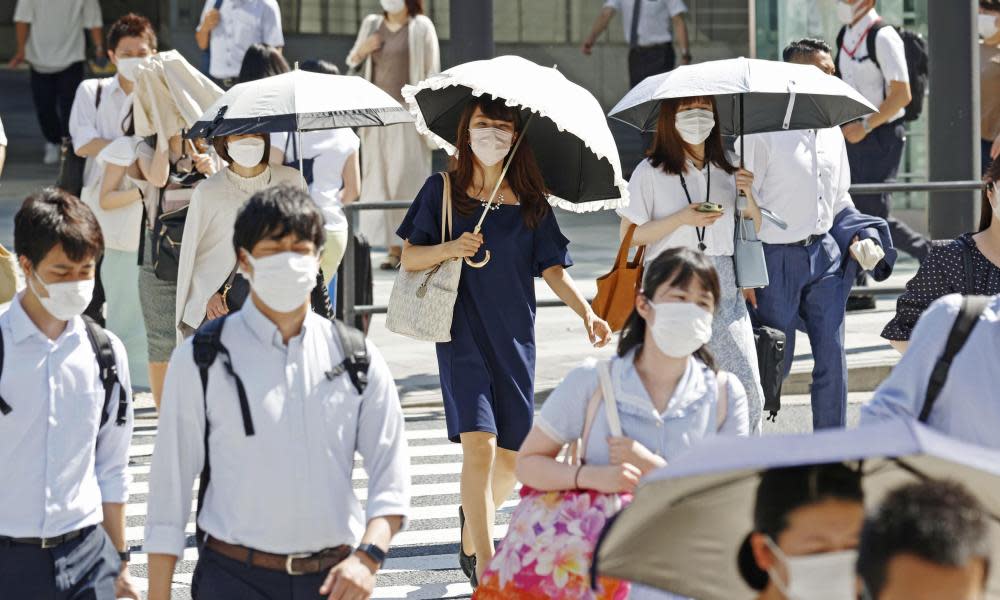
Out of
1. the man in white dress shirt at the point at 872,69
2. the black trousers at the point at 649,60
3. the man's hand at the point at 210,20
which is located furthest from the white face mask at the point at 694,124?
the black trousers at the point at 649,60

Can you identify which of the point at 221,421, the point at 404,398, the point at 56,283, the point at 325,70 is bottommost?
the point at 404,398

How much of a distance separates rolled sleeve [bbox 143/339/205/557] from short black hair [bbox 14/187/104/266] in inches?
21.1

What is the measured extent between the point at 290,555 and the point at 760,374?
3781mm

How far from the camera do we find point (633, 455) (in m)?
4.65

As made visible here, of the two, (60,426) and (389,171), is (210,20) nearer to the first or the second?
(389,171)

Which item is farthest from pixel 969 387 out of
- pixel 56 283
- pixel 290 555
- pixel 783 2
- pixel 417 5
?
pixel 783 2

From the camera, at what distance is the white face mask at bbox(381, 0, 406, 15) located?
13305 millimetres

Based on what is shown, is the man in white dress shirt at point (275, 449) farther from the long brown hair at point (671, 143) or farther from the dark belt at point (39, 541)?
the long brown hair at point (671, 143)

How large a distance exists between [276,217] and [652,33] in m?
12.6

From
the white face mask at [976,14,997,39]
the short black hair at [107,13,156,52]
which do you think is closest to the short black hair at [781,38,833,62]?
the short black hair at [107,13,156,52]

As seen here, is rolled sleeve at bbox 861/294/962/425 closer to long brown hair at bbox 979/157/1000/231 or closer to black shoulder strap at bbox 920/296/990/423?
black shoulder strap at bbox 920/296/990/423

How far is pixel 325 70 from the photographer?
1028 centimetres

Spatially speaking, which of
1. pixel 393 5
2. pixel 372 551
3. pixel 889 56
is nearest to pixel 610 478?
pixel 372 551

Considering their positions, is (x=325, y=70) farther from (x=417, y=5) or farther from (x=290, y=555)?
(x=290, y=555)
